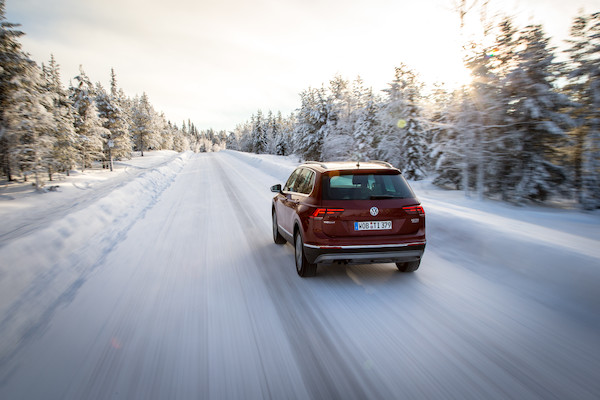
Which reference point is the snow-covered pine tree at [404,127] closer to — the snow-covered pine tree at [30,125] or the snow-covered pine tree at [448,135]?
the snow-covered pine tree at [448,135]

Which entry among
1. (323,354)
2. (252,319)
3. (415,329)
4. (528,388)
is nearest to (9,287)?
(252,319)

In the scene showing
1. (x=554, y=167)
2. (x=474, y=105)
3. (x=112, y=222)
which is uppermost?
(x=474, y=105)

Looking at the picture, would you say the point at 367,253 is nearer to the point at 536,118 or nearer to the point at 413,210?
the point at 413,210

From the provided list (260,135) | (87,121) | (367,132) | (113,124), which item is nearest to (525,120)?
(367,132)

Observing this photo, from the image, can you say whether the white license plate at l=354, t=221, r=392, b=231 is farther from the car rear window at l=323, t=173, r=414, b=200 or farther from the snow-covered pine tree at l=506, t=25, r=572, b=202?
the snow-covered pine tree at l=506, t=25, r=572, b=202

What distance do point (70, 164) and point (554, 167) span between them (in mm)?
34016

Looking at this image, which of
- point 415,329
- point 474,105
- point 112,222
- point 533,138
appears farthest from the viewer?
point 474,105

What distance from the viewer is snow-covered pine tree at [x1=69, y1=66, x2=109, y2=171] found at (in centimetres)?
3444

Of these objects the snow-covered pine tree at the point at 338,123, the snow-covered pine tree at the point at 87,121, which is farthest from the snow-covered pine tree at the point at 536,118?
the snow-covered pine tree at the point at 87,121

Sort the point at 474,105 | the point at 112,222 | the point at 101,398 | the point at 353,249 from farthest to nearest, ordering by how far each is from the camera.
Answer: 1. the point at 474,105
2. the point at 112,222
3. the point at 353,249
4. the point at 101,398

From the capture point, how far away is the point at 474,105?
10.6 meters

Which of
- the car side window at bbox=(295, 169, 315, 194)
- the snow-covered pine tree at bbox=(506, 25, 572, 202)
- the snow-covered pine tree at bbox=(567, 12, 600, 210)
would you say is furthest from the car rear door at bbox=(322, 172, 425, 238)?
the snow-covered pine tree at bbox=(506, 25, 572, 202)

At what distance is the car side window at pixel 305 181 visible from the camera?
198 inches

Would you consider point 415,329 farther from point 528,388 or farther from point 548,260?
point 548,260
